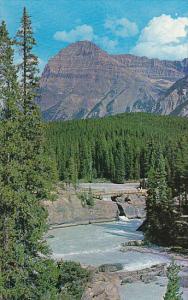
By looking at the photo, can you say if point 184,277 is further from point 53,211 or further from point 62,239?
point 53,211

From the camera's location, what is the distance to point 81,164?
153000 millimetres

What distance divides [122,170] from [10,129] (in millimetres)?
122631

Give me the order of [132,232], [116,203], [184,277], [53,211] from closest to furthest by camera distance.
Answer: [184,277]
[132,232]
[53,211]
[116,203]

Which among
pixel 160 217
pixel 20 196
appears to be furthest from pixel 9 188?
pixel 160 217

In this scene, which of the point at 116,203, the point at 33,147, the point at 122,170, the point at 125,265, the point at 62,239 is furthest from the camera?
the point at 122,170

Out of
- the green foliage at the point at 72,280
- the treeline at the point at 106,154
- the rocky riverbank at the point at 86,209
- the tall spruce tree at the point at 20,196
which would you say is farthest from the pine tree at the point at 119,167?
the tall spruce tree at the point at 20,196

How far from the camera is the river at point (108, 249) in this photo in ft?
144

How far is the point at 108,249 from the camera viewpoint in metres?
61.5

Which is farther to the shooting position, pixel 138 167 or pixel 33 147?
pixel 138 167

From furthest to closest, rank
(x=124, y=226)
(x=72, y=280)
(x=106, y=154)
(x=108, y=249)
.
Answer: (x=106, y=154) → (x=124, y=226) → (x=108, y=249) → (x=72, y=280)

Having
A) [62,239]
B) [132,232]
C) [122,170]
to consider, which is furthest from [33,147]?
[122,170]

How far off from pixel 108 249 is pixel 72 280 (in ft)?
91.6

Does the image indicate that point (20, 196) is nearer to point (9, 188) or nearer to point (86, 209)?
point (9, 188)

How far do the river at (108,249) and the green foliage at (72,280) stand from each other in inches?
280
